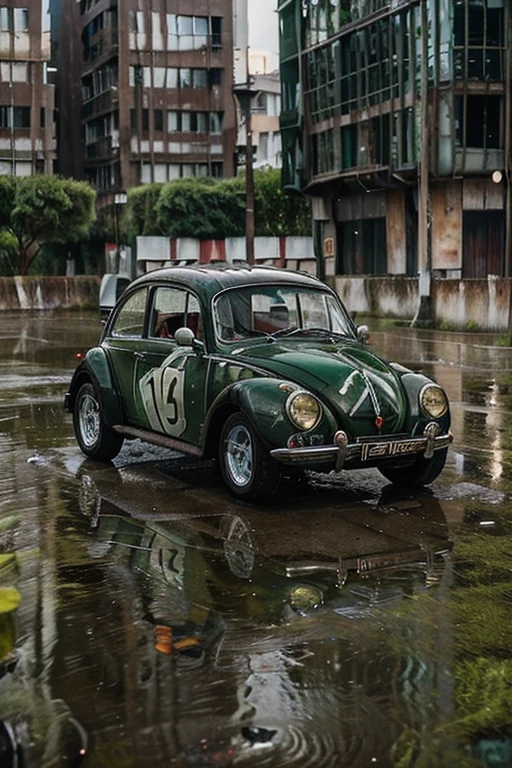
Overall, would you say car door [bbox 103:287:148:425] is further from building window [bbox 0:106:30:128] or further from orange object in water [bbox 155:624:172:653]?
building window [bbox 0:106:30:128]

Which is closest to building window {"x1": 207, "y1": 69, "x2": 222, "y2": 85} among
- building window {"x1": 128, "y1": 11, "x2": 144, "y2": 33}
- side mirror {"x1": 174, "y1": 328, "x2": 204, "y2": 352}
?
building window {"x1": 128, "y1": 11, "x2": 144, "y2": 33}

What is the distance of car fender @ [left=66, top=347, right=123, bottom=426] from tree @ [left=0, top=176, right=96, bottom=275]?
49.7 metres

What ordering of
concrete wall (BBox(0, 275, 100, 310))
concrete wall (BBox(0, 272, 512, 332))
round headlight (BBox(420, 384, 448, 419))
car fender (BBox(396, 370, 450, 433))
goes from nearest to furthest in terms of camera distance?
car fender (BBox(396, 370, 450, 433))
round headlight (BBox(420, 384, 448, 419))
concrete wall (BBox(0, 272, 512, 332))
concrete wall (BBox(0, 275, 100, 310))

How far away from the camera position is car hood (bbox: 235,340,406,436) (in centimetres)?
848

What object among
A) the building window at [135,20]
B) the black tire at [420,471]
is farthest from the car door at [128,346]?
the building window at [135,20]

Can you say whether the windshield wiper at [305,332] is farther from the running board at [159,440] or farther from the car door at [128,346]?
the car door at [128,346]

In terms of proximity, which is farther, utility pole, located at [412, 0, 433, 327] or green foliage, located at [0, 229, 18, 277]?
green foliage, located at [0, 229, 18, 277]

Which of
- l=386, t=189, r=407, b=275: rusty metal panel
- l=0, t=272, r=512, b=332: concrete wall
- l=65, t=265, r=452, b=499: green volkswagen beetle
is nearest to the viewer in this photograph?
l=65, t=265, r=452, b=499: green volkswagen beetle

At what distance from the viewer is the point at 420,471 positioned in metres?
9.17

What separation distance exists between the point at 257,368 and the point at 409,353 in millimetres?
14990

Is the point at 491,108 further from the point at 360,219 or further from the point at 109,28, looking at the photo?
the point at 109,28

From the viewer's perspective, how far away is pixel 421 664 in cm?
509

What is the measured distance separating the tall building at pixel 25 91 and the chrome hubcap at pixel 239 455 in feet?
215

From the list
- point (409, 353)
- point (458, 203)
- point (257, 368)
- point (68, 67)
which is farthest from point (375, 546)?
point (68, 67)
